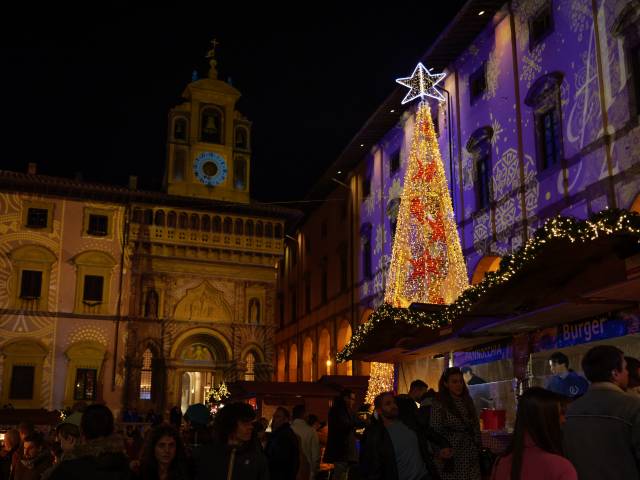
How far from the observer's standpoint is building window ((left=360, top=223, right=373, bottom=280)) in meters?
32.7

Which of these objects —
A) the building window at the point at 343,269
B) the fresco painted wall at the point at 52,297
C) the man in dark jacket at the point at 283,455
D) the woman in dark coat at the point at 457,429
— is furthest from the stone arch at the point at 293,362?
the woman in dark coat at the point at 457,429

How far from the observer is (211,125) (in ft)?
131

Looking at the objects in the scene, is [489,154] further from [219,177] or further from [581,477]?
[219,177]

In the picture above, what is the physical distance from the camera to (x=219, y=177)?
129ft

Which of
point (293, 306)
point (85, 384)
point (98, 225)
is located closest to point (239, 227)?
point (98, 225)

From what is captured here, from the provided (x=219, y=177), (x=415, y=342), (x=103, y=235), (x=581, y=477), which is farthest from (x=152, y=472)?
(x=219, y=177)

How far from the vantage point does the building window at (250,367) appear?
37688mm

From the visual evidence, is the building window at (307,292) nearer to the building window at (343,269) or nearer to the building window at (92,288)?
the building window at (343,269)

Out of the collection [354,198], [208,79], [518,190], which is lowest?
[518,190]

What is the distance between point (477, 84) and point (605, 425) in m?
19.9

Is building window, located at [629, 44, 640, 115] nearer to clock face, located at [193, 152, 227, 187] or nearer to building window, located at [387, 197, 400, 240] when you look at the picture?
building window, located at [387, 197, 400, 240]

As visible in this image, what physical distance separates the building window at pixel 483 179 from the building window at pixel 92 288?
68.1 ft

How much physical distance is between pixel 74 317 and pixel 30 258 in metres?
3.50

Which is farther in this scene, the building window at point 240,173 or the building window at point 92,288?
the building window at point 240,173
